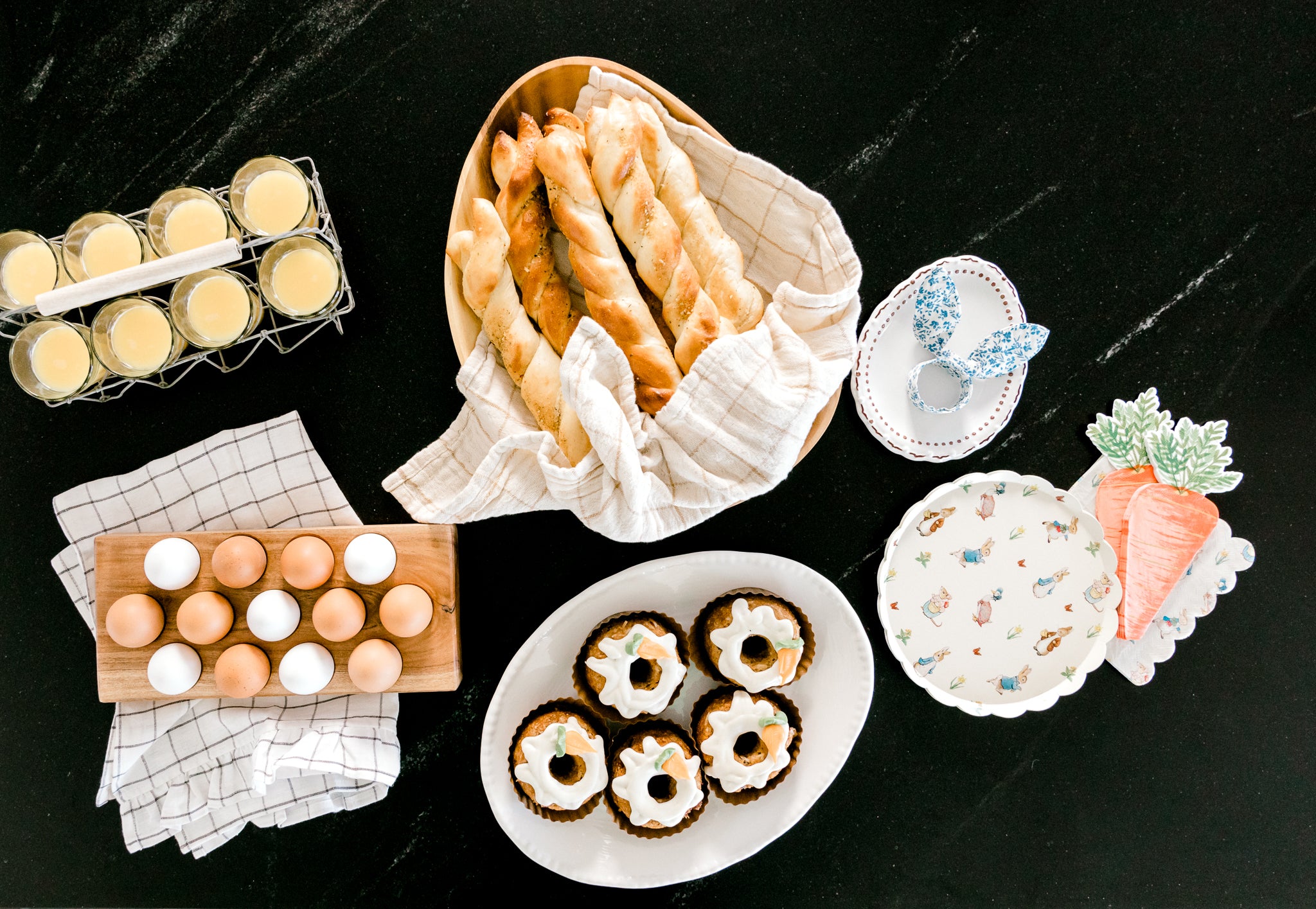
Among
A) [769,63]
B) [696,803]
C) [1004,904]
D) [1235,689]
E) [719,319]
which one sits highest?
[769,63]

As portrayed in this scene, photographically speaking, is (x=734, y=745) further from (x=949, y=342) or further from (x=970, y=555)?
(x=949, y=342)

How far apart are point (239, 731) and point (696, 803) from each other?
2.32ft

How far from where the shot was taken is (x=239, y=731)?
3.58 ft

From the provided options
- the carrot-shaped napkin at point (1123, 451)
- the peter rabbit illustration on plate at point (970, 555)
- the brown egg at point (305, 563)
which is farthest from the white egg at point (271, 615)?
the carrot-shaped napkin at point (1123, 451)

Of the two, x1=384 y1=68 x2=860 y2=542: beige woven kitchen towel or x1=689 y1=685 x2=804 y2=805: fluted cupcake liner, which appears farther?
x1=689 y1=685 x2=804 y2=805: fluted cupcake liner

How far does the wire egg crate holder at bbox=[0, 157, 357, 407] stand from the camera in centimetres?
100

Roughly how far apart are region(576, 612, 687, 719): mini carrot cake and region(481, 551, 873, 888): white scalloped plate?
5 cm

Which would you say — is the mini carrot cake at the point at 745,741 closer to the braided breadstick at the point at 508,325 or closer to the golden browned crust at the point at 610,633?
the golden browned crust at the point at 610,633

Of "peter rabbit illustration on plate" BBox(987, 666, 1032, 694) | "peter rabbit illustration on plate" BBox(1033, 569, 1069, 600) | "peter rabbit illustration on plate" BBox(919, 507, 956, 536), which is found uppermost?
"peter rabbit illustration on plate" BBox(919, 507, 956, 536)

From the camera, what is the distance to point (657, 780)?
1.09m

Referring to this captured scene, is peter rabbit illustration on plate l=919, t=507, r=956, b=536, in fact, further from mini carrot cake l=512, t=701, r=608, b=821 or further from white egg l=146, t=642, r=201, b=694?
white egg l=146, t=642, r=201, b=694

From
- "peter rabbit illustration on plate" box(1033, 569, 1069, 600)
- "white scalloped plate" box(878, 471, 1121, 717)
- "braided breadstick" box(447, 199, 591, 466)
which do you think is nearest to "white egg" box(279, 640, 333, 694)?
"braided breadstick" box(447, 199, 591, 466)

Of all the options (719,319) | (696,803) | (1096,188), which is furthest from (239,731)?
(1096,188)

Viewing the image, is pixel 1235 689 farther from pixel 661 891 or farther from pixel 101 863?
pixel 101 863
